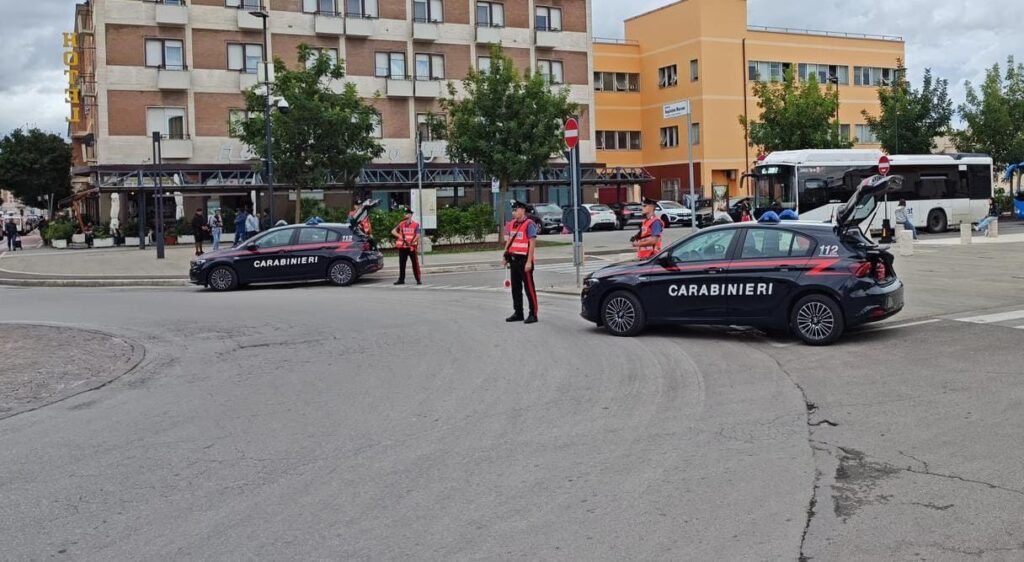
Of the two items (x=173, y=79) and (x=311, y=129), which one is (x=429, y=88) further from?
(x=311, y=129)

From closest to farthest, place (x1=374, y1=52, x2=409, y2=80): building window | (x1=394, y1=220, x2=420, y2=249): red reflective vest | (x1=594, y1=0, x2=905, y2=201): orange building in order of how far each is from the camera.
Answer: (x1=394, y1=220, x2=420, y2=249): red reflective vest < (x1=374, y1=52, x2=409, y2=80): building window < (x1=594, y1=0, x2=905, y2=201): orange building

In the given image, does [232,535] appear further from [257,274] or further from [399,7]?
[399,7]

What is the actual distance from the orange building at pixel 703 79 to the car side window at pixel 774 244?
2010 inches

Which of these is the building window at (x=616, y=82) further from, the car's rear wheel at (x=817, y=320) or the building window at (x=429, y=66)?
the car's rear wheel at (x=817, y=320)

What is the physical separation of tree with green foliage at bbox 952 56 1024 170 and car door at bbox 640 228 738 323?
1775 inches

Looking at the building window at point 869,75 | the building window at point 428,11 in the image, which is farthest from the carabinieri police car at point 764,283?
the building window at point 869,75

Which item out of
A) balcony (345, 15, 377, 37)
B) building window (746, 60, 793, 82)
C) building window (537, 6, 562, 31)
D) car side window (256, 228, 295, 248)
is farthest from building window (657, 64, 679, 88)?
car side window (256, 228, 295, 248)

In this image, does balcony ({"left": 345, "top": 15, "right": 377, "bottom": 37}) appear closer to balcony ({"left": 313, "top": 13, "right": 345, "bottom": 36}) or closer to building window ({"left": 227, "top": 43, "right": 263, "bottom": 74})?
balcony ({"left": 313, "top": 13, "right": 345, "bottom": 36})

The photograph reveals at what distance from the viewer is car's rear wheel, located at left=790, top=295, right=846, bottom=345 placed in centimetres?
1152

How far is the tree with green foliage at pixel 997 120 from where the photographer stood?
51.4 meters

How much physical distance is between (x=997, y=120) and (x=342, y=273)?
4096 centimetres

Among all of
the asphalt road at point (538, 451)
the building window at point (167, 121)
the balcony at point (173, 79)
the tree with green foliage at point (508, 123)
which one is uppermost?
the balcony at point (173, 79)

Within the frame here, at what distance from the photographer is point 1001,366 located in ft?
32.6

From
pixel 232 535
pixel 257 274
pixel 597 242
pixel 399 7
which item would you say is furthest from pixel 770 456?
pixel 399 7
